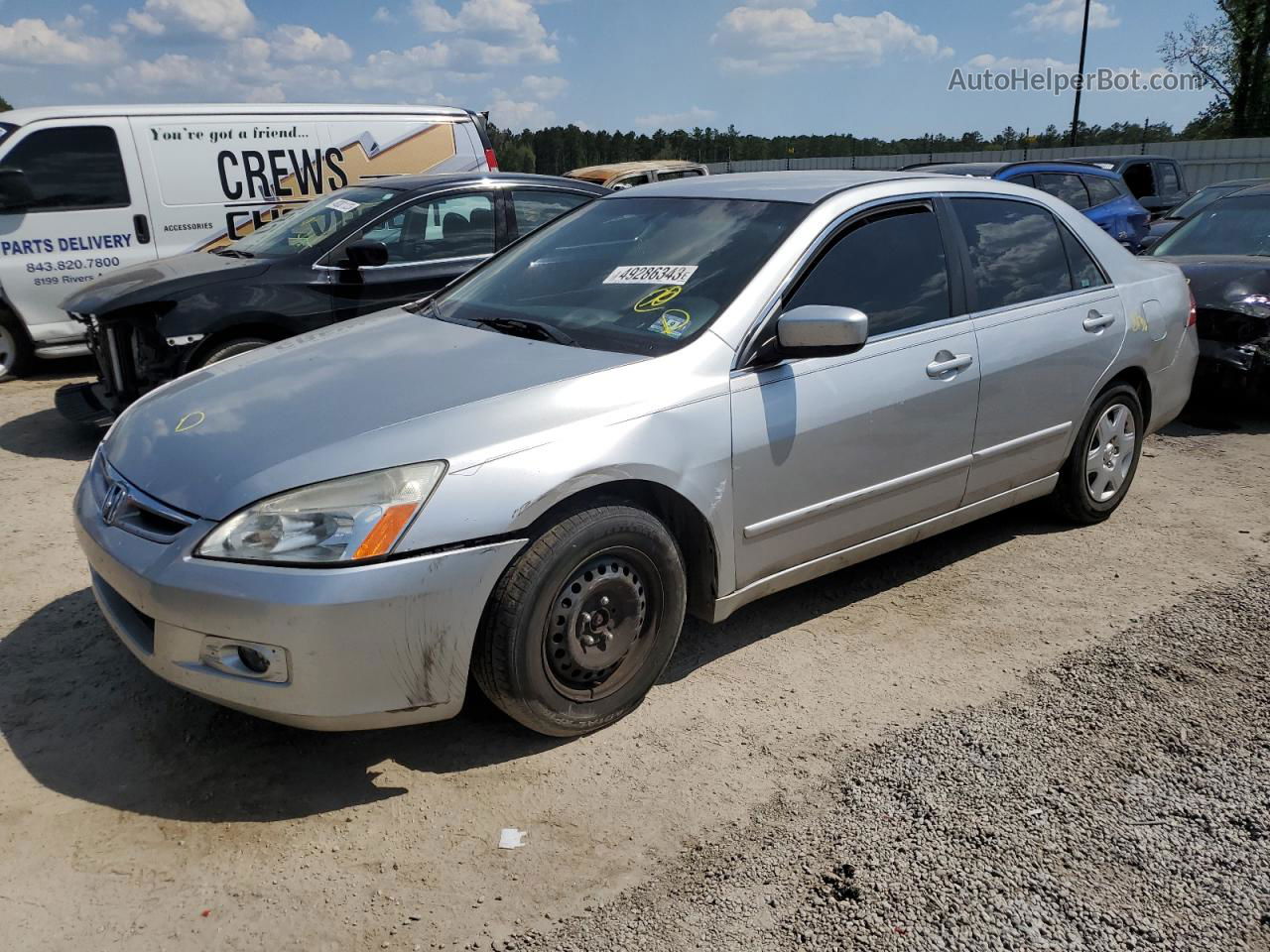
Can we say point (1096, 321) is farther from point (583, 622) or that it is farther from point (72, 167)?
point (72, 167)

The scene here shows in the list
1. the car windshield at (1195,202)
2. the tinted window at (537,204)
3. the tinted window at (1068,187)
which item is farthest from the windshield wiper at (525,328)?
the tinted window at (1068,187)

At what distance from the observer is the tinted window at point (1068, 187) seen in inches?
462

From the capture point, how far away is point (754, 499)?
327 cm

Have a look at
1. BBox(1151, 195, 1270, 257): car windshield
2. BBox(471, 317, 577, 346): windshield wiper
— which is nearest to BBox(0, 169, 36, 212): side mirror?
BBox(471, 317, 577, 346): windshield wiper

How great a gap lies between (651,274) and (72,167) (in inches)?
260

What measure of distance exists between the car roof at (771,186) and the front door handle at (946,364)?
724mm

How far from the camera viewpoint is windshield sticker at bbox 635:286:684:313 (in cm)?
342

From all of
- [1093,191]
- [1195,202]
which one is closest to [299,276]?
[1195,202]

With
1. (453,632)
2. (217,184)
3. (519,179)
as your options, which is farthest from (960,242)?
(217,184)

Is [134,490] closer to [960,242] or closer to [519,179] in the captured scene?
[960,242]

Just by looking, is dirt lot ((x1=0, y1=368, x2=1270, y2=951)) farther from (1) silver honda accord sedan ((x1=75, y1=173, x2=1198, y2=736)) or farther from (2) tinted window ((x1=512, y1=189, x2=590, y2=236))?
(2) tinted window ((x1=512, y1=189, x2=590, y2=236))

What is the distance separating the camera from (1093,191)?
12.2 meters

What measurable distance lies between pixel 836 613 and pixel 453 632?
1.85 m

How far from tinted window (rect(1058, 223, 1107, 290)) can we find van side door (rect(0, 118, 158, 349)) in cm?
713
